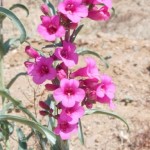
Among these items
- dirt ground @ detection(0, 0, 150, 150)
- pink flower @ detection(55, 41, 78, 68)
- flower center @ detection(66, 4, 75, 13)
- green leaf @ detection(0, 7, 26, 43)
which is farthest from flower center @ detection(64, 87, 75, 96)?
dirt ground @ detection(0, 0, 150, 150)

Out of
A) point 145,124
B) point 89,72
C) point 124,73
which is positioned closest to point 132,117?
point 145,124

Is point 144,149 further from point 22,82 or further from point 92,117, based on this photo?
point 22,82

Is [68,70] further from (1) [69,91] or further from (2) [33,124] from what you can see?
(2) [33,124]

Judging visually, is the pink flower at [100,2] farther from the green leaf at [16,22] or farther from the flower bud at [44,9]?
the green leaf at [16,22]

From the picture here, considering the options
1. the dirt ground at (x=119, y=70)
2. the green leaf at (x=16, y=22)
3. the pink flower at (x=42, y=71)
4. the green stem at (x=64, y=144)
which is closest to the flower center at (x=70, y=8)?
the pink flower at (x=42, y=71)

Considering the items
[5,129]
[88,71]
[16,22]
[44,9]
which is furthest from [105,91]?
[5,129]
